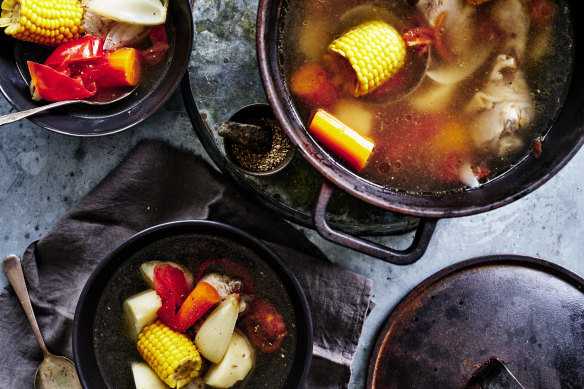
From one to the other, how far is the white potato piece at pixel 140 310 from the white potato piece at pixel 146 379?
0.12m

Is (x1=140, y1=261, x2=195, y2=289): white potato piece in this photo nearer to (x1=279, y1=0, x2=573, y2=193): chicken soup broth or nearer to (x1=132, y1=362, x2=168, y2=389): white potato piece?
(x1=132, y1=362, x2=168, y2=389): white potato piece

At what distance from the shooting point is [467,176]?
6.20 feet

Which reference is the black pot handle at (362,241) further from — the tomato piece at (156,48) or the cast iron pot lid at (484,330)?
the tomato piece at (156,48)

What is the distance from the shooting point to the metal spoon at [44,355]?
6.84ft

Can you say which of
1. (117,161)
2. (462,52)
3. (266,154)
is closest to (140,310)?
(117,161)

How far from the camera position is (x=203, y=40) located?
2068 mm

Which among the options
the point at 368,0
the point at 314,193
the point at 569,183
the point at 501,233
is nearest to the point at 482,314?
the point at 501,233

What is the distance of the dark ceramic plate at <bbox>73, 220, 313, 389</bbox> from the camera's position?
1930 mm

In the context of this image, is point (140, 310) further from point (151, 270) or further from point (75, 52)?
point (75, 52)

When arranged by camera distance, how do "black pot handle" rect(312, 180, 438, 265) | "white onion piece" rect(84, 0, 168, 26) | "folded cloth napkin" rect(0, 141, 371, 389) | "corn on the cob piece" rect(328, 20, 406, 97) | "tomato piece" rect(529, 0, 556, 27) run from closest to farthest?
1. "black pot handle" rect(312, 180, 438, 265)
2. "corn on the cob piece" rect(328, 20, 406, 97)
3. "tomato piece" rect(529, 0, 556, 27)
4. "white onion piece" rect(84, 0, 168, 26)
5. "folded cloth napkin" rect(0, 141, 371, 389)

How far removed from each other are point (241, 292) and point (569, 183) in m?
1.41

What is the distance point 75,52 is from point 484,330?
1914mm

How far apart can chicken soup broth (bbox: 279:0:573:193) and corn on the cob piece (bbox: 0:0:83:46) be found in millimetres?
790

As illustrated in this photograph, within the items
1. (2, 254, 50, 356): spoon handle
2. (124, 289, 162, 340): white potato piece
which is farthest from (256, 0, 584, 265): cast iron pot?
(2, 254, 50, 356): spoon handle
